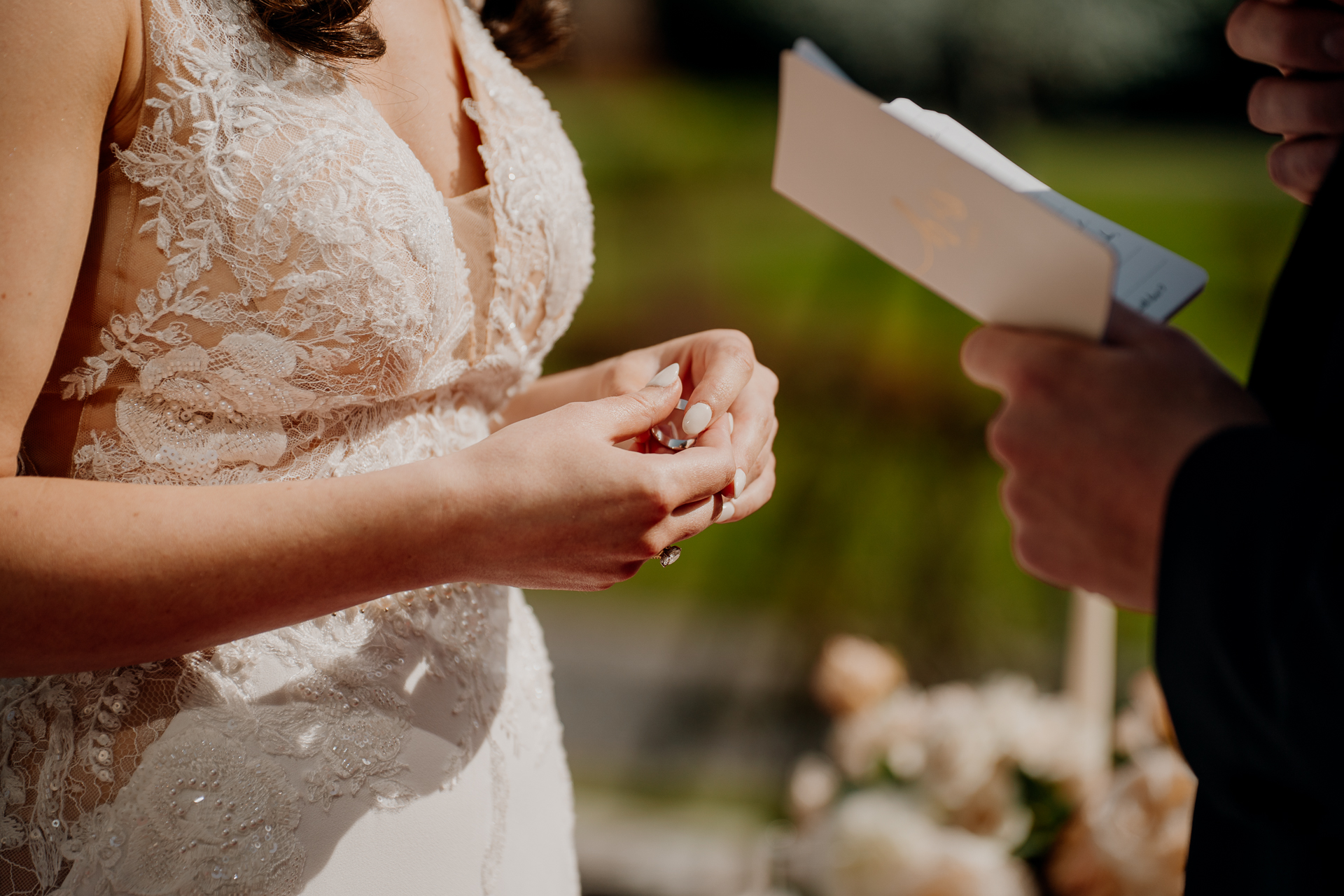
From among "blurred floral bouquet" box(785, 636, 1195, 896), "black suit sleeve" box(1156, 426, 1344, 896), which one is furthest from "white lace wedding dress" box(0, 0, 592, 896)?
"blurred floral bouquet" box(785, 636, 1195, 896)

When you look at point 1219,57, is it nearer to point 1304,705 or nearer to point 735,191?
point 735,191

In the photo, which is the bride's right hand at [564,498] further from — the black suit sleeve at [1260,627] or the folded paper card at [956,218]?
the black suit sleeve at [1260,627]

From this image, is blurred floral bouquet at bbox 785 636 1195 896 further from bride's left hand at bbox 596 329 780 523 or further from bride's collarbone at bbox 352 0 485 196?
bride's collarbone at bbox 352 0 485 196

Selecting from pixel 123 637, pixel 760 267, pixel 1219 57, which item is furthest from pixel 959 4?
pixel 123 637

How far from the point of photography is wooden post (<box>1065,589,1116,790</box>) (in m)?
1.59

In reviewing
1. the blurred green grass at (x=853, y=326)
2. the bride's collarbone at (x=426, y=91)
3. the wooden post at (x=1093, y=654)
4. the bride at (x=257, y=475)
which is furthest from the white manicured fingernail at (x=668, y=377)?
the wooden post at (x=1093, y=654)

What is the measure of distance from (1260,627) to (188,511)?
67cm

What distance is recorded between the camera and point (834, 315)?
171 centimetres

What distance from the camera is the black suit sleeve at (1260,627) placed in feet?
1.39

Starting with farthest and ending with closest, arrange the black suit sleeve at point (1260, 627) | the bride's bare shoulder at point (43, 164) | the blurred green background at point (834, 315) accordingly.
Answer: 1. the blurred green background at point (834, 315)
2. the bride's bare shoulder at point (43, 164)
3. the black suit sleeve at point (1260, 627)

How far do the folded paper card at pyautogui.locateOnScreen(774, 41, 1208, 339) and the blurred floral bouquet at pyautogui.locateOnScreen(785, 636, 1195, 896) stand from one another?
873 millimetres

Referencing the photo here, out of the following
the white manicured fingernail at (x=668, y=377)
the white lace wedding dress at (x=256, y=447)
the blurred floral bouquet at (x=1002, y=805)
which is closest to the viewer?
the white lace wedding dress at (x=256, y=447)

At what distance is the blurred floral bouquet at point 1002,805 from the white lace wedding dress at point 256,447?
27.0 inches

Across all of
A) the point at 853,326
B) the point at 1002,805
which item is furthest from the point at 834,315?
the point at 1002,805
